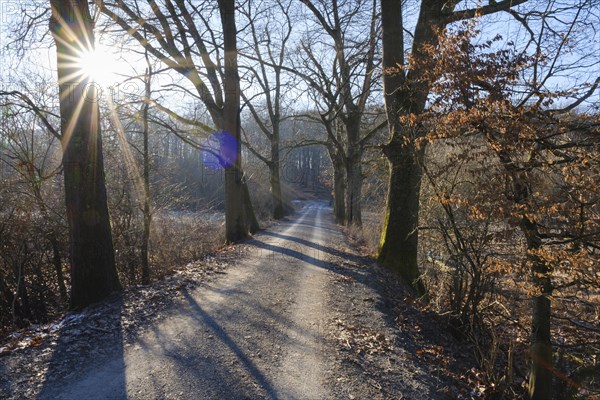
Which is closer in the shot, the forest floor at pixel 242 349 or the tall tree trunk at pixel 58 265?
the forest floor at pixel 242 349

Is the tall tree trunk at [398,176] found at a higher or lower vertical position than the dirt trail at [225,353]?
higher

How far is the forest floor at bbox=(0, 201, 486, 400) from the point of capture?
3646mm

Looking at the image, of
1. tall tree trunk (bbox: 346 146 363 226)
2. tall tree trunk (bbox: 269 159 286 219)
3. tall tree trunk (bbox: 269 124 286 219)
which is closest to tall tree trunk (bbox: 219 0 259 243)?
tall tree trunk (bbox: 346 146 363 226)

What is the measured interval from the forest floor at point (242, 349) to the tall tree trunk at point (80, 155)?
2.13 ft

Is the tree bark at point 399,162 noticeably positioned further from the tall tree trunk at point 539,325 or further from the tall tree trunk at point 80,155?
the tall tree trunk at point 80,155

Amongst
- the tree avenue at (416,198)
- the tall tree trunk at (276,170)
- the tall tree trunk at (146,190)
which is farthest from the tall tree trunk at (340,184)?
the tall tree trunk at (146,190)

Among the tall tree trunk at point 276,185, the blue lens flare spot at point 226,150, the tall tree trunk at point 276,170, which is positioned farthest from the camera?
the tall tree trunk at point 276,185

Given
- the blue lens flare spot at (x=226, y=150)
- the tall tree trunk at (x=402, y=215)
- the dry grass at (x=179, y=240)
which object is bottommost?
the dry grass at (x=179, y=240)

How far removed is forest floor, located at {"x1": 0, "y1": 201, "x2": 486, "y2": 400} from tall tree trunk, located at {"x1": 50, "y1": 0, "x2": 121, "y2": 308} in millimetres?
649

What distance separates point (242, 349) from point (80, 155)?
4.23 meters

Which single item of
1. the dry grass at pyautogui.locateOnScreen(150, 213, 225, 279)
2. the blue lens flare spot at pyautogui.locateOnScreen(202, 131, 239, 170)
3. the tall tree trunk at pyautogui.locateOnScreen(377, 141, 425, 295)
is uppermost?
the blue lens flare spot at pyautogui.locateOnScreen(202, 131, 239, 170)

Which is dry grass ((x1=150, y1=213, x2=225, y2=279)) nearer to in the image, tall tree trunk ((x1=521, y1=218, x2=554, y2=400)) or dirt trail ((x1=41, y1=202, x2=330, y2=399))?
dirt trail ((x1=41, y1=202, x2=330, y2=399))

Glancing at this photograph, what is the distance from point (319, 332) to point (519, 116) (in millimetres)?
3654

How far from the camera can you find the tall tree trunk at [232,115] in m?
12.9
